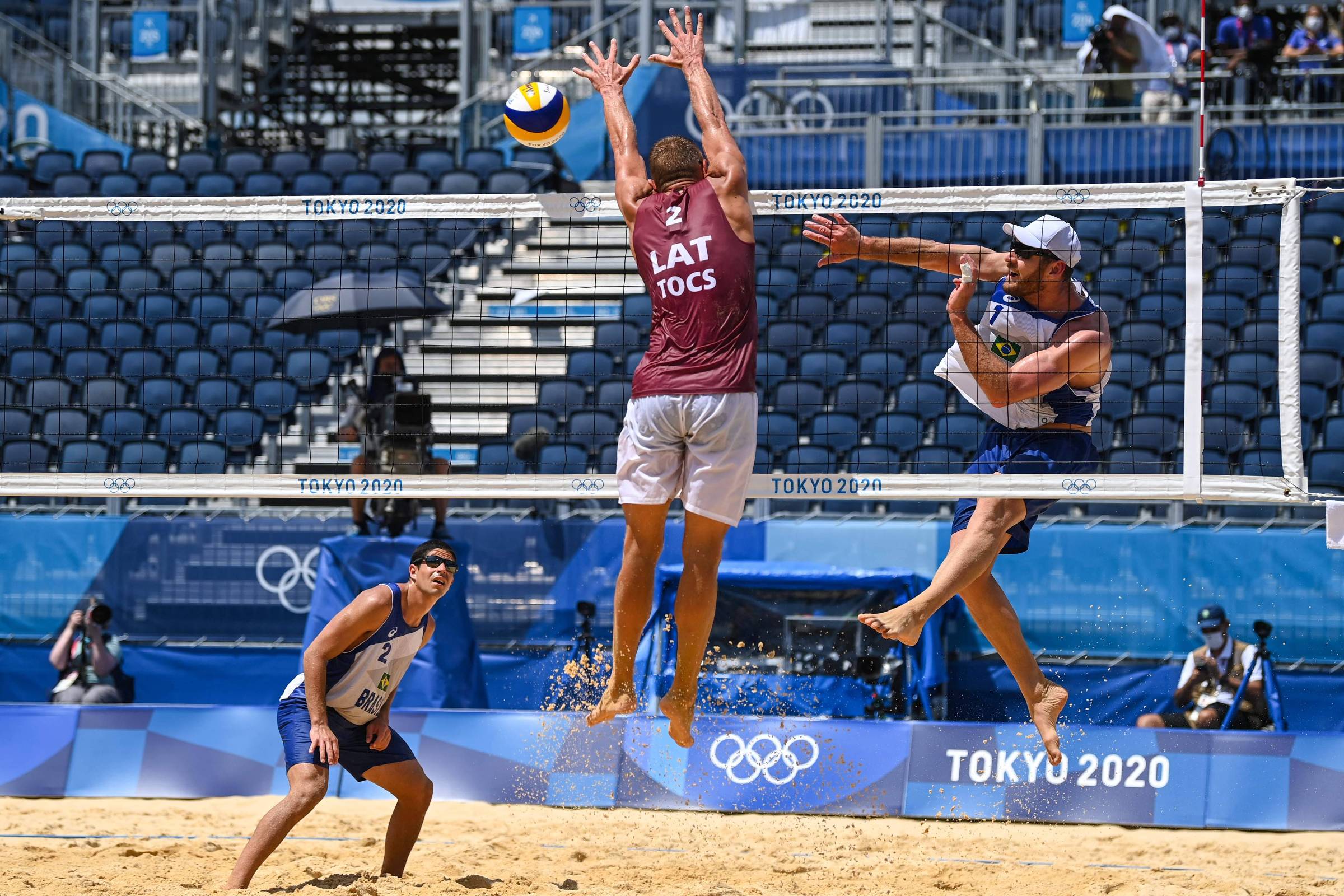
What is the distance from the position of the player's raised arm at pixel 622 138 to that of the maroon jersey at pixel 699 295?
152 millimetres

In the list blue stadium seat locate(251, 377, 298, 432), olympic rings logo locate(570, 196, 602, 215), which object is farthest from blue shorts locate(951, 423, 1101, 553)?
blue stadium seat locate(251, 377, 298, 432)

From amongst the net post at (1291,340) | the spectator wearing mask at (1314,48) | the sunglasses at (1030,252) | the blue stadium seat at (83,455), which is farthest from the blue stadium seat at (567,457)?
the spectator wearing mask at (1314,48)

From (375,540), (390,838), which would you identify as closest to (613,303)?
(375,540)

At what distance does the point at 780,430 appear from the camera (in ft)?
36.2

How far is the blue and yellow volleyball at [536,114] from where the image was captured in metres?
6.09

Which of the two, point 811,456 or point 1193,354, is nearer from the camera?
point 1193,354

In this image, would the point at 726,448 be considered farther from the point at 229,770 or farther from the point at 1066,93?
the point at 1066,93

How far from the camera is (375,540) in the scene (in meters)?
9.49

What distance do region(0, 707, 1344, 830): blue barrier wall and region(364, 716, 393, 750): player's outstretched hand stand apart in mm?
2458

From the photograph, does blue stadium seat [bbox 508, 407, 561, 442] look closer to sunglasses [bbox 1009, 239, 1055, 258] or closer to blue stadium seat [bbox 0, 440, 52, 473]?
blue stadium seat [bbox 0, 440, 52, 473]

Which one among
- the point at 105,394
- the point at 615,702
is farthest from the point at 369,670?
the point at 105,394

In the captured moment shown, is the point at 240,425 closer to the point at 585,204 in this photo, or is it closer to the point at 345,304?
the point at 345,304

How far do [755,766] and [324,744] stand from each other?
130 inches

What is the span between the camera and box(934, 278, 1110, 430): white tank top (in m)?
5.82
